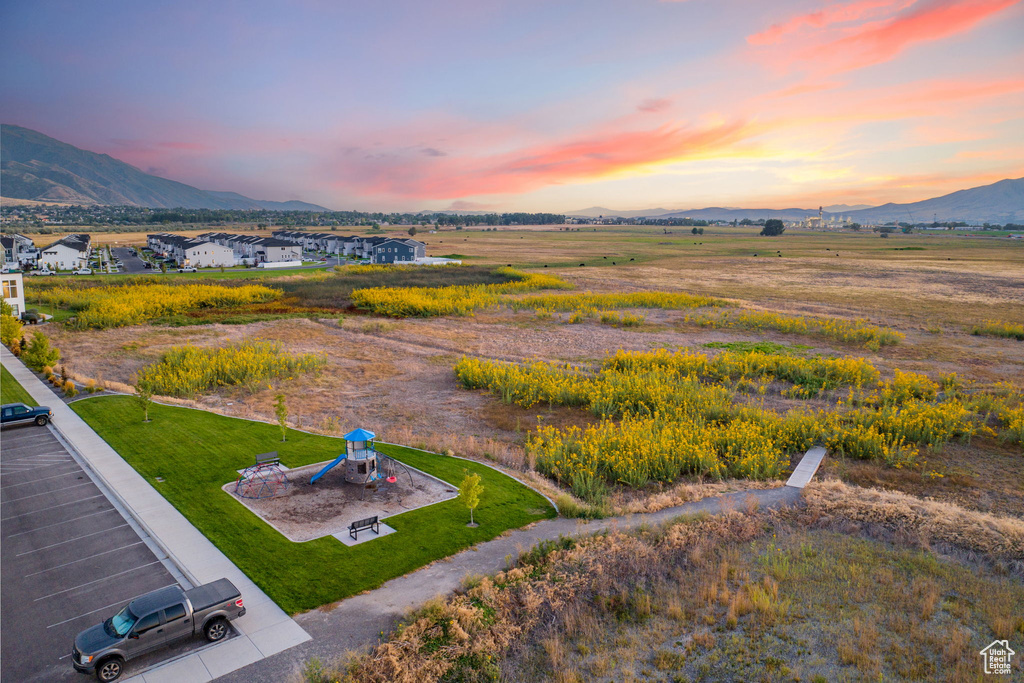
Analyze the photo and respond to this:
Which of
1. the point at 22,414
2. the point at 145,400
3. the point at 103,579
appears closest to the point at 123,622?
the point at 103,579

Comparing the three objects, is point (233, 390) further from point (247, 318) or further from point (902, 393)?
point (902, 393)

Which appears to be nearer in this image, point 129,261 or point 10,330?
point 10,330

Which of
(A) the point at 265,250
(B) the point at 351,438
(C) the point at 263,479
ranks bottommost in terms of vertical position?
(C) the point at 263,479

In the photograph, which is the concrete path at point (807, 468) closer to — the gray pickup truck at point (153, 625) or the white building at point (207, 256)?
the gray pickup truck at point (153, 625)

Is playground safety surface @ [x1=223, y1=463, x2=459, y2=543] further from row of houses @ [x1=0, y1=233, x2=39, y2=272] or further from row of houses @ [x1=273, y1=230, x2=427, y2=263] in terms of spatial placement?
row of houses @ [x1=0, y1=233, x2=39, y2=272]

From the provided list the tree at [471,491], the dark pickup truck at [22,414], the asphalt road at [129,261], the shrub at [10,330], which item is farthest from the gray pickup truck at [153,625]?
the asphalt road at [129,261]

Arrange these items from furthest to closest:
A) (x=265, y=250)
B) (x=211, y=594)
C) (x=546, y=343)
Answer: (x=265, y=250), (x=546, y=343), (x=211, y=594)

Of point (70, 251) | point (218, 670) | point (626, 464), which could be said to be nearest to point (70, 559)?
point (218, 670)

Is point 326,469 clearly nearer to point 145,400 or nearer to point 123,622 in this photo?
point 123,622
